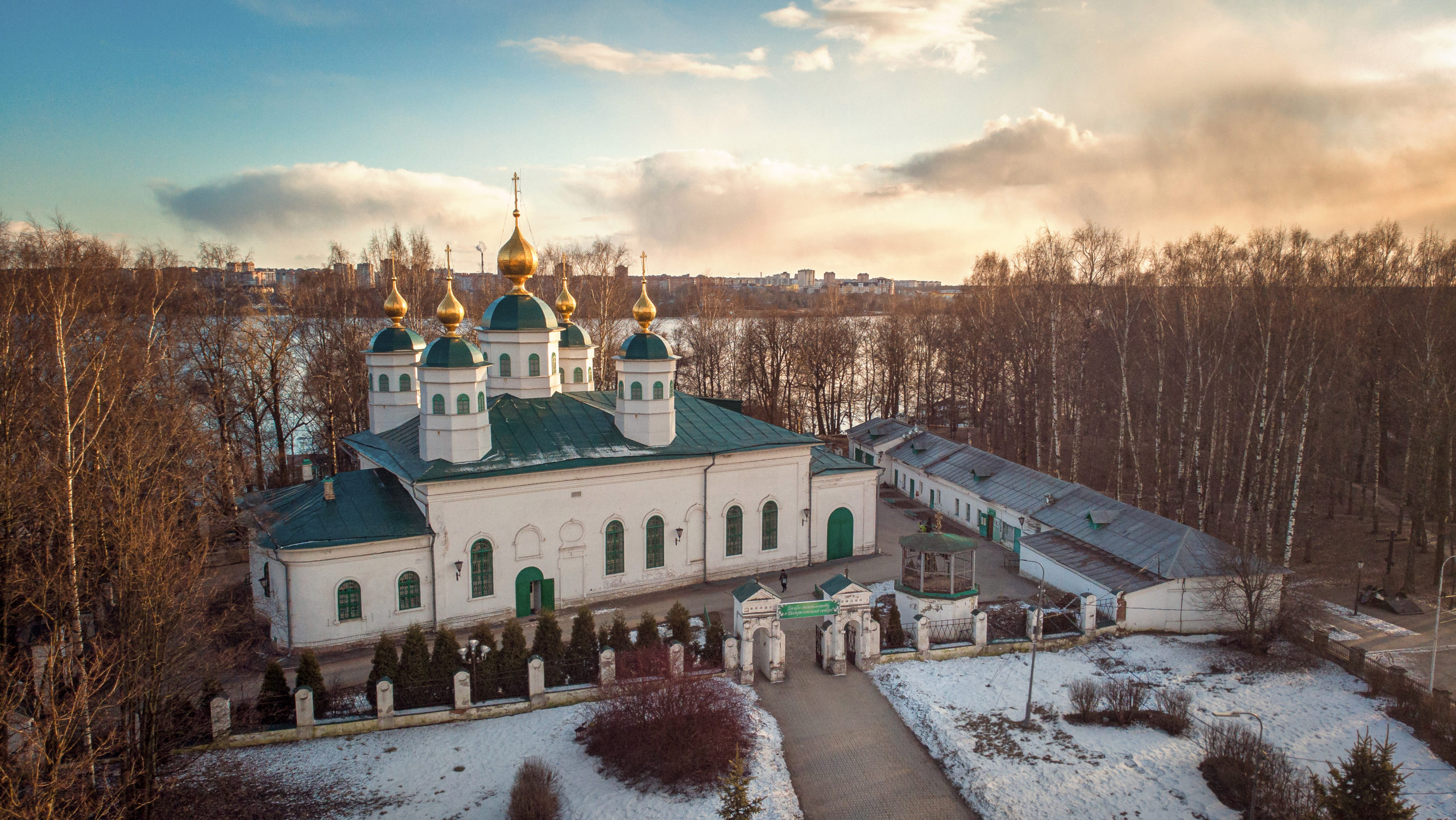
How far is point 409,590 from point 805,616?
9.19 metres

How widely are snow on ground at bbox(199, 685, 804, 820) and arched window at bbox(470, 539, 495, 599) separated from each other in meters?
4.70

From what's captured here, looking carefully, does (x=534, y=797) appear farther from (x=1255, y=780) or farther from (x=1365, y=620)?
(x=1365, y=620)

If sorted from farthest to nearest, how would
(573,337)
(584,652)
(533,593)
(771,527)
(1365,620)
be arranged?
(573,337) → (771,527) → (533,593) → (1365,620) → (584,652)

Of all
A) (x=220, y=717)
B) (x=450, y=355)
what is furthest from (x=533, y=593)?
(x=220, y=717)

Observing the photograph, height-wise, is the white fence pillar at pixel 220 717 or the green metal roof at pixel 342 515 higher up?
the green metal roof at pixel 342 515

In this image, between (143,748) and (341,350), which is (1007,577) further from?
(341,350)

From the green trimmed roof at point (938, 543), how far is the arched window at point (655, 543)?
6.48 meters

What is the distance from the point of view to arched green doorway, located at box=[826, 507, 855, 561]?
24.2m

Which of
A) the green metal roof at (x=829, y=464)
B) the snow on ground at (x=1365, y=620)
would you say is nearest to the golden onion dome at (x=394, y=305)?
the green metal roof at (x=829, y=464)

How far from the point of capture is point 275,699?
554 inches

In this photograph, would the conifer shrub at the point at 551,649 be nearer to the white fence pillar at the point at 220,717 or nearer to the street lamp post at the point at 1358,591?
the white fence pillar at the point at 220,717

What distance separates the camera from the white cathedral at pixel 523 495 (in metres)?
18.0

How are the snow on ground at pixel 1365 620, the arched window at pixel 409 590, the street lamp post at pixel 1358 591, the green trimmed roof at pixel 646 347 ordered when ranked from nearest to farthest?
→ the arched window at pixel 409 590
the snow on ground at pixel 1365 620
the street lamp post at pixel 1358 591
the green trimmed roof at pixel 646 347

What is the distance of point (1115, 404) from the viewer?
39.9 m
